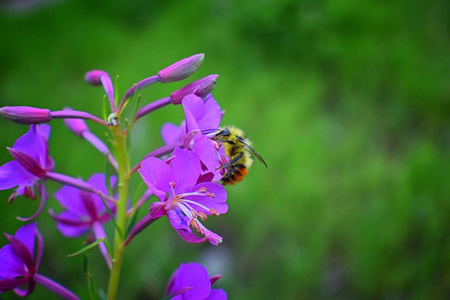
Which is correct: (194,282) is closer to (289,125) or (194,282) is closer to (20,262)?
(20,262)

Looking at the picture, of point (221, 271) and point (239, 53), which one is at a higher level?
point (239, 53)

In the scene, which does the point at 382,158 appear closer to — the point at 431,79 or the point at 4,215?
the point at 431,79

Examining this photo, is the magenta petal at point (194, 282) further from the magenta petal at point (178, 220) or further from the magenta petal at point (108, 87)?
the magenta petal at point (108, 87)

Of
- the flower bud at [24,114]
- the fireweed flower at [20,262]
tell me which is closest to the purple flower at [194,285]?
the fireweed flower at [20,262]

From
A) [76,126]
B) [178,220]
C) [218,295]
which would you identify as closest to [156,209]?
[178,220]

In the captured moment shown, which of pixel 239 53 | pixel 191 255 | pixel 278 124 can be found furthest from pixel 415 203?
pixel 239 53

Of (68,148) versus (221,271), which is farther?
(68,148)

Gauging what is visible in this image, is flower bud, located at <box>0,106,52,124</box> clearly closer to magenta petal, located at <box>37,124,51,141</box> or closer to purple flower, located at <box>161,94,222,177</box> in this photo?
magenta petal, located at <box>37,124,51,141</box>
